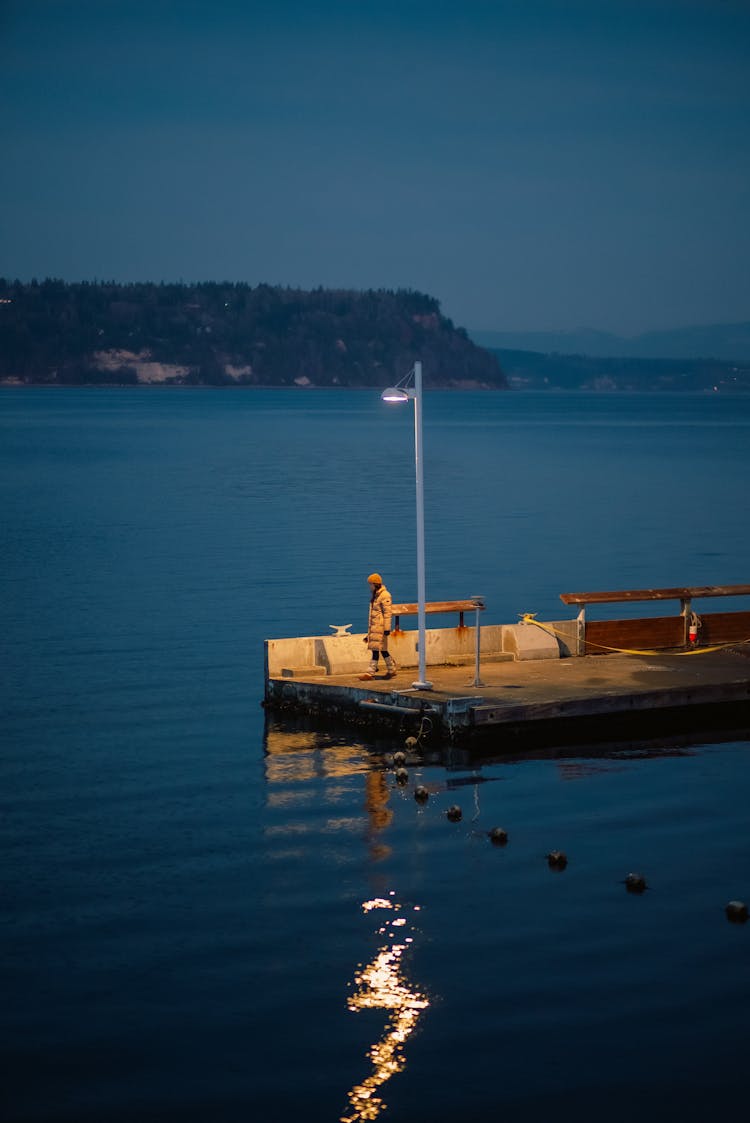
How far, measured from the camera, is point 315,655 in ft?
95.2

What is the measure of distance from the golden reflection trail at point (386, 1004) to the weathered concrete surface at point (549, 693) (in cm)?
725

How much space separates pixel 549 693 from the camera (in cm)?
2609

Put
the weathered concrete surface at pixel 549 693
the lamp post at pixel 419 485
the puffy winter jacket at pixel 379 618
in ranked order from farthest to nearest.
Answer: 1. the puffy winter jacket at pixel 379 618
2. the weathered concrete surface at pixel 549 693
3. the lamp post at pixel 419 485

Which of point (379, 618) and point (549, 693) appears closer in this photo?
point (549, 693)

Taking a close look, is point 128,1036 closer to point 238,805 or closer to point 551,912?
point 551,912

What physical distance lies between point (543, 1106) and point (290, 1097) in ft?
7.09

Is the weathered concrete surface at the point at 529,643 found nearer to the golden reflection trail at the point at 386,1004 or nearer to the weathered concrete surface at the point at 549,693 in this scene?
the weathered concrete surface at the point at 549,693

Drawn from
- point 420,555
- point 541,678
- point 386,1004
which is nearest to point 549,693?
point 541,678

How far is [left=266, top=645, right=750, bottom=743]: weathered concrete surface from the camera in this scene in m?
25.2

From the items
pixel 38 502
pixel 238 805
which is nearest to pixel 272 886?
pixel 238 805

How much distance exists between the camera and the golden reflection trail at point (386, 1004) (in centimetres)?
1363

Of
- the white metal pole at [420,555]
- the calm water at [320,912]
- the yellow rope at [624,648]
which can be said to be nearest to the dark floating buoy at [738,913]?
the calm water at [320,912]

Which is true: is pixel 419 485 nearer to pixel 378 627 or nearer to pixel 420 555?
pixel 420 555

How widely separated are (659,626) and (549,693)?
590cm
